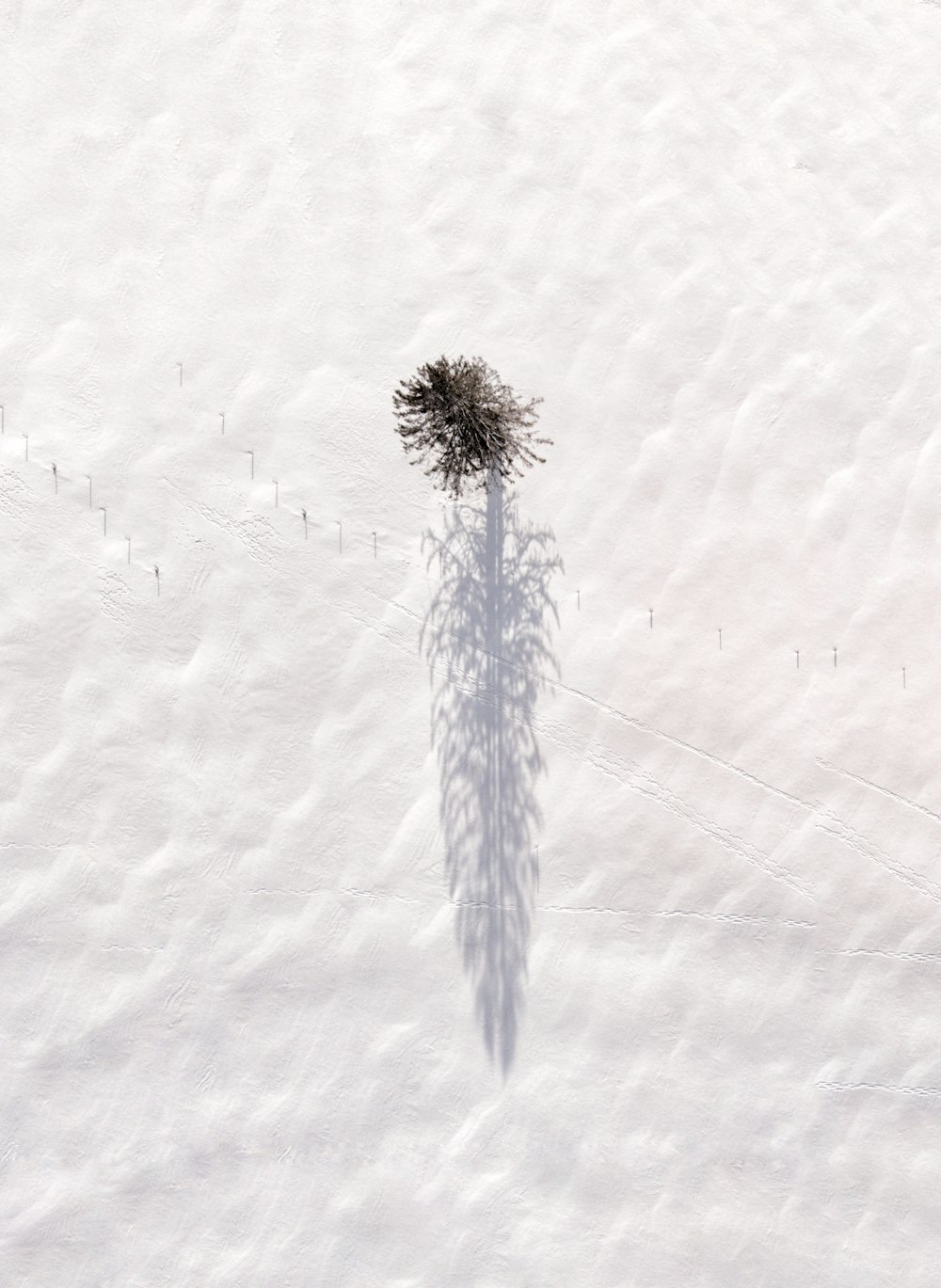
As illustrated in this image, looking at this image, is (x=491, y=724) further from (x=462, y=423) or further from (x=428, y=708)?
(x=462, y=423)

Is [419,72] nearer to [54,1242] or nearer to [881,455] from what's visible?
[881,455]

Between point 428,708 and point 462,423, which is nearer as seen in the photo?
point 462,423

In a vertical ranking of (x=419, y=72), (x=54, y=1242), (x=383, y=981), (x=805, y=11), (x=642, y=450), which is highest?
(x=805, y=11)

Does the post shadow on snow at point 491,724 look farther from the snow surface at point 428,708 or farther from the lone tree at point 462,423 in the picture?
the lone tree at point 462,423

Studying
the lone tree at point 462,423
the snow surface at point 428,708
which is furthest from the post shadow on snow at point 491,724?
the lone tree at point 462,423

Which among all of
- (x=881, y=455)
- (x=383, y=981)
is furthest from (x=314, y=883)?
(x=881, y=455)

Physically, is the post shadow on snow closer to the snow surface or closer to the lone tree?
the snow surface

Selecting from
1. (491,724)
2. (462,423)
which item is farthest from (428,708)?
(462,423)

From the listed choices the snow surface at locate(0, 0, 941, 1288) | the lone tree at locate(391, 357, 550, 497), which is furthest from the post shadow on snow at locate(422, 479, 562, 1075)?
the lone tree at locate(391, 357, 550, 497)
